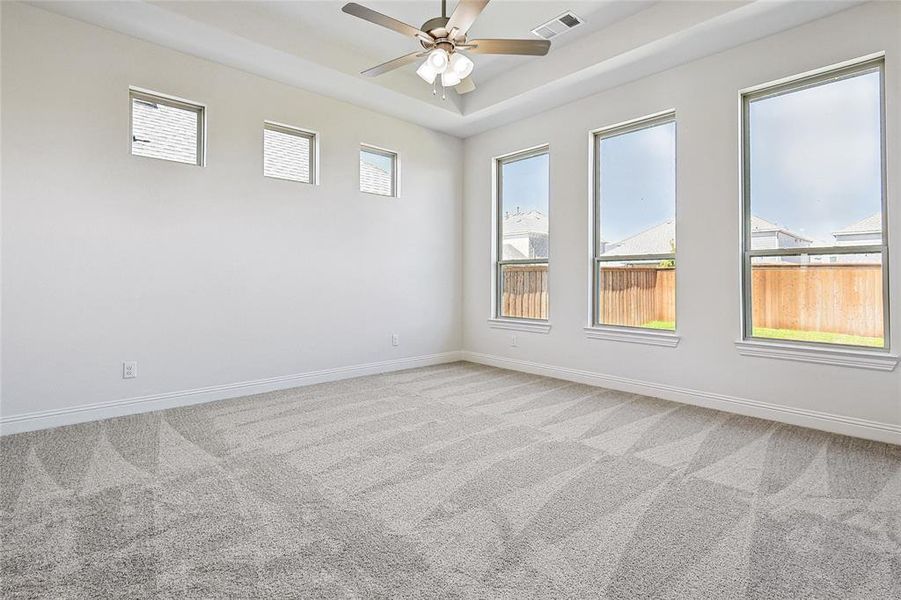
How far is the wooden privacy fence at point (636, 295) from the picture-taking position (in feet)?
14.1

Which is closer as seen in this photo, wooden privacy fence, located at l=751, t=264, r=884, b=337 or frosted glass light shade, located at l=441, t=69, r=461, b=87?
frosted glass light shade, located at l=441, t=69, r=461, b=87

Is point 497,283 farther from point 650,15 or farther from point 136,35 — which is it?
point 136,35

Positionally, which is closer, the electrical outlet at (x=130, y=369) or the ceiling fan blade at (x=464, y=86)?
the ceiling fan blade at (x=464, y=86)

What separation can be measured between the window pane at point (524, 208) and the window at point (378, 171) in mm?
1420

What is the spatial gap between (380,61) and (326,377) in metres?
3.30

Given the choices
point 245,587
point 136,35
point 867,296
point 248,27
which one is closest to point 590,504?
point 245,587

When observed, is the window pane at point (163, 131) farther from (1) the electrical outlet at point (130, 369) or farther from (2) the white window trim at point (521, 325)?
(2) the white window trim at point (521, 325)

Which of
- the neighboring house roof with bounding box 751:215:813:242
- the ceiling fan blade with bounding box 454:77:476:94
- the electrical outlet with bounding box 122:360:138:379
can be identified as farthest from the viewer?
the electrical outlet with bounding box 122:360:138:379

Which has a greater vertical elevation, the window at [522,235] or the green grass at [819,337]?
the window at [522,235]

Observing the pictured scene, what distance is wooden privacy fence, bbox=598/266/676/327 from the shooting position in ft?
14.1

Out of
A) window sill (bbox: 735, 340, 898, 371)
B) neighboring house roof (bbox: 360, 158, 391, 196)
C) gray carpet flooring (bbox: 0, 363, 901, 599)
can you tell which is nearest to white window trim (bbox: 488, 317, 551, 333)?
gray carpet flooring (bbox: 0, 363, 901, 599)

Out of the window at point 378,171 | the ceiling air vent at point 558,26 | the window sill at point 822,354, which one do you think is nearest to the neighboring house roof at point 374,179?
the window at point 378,171

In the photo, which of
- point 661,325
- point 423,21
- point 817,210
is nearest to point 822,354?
point 817,210

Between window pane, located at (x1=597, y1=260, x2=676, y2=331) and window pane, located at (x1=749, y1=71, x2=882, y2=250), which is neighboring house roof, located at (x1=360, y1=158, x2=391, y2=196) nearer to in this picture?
window pane, located at (x1=597, y1=260, x2=676, y2=331)
